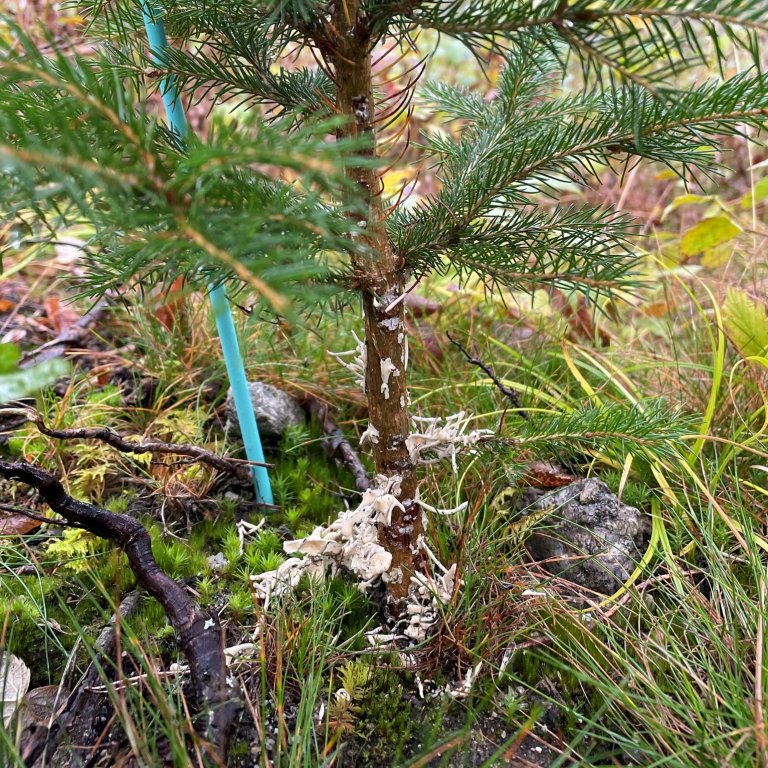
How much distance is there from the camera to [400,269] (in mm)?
895

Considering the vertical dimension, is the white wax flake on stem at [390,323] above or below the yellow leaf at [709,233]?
above

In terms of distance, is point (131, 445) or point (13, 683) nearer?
point (13, 683)

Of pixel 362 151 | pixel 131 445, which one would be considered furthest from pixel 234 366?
pixel 362 151

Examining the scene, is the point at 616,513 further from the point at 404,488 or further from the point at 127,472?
the point at 127,472

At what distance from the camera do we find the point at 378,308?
89 centimetres

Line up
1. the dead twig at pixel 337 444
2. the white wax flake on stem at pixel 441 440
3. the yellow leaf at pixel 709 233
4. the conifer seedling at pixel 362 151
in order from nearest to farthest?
the conifer seedling at pixel 362 151 → the white wax flake on stem at pixel 441 440 → the dead twig at pixel 337 444 → the yellow leaf at pixel 709 233

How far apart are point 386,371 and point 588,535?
0.58 metres

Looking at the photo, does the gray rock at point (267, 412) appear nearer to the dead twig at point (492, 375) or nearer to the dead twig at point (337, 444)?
the dead twig at point (337, 444)

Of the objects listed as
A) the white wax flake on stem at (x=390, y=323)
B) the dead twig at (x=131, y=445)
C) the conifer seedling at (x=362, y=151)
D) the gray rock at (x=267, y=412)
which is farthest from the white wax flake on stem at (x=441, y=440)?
the gray rock at (x=267, y=412)

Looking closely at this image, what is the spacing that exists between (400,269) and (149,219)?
1.40 ft

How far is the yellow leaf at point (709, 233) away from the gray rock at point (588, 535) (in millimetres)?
1221

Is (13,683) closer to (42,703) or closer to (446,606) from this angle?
(42,703)

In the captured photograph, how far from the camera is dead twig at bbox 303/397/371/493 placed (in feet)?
4.39

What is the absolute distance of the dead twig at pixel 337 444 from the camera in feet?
4.39
